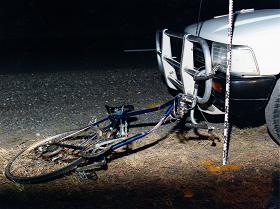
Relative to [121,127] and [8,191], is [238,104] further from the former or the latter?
[8,191]

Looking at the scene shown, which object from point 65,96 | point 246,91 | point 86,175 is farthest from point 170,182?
point 65,96

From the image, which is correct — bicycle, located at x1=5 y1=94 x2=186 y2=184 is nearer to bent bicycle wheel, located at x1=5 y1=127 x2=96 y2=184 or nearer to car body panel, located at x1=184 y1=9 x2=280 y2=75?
bent bicycle wheel, located at x1=5 y1=127 x2=96 y2=184

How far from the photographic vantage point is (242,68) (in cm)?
388

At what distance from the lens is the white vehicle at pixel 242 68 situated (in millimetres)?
3799

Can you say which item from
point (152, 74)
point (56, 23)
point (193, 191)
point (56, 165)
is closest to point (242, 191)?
point (193, 191)

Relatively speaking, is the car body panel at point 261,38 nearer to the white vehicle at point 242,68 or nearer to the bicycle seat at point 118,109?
the white vehicle at point 242,68

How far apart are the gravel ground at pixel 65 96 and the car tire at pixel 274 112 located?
1.78 meters

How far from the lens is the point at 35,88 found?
6.84 metres

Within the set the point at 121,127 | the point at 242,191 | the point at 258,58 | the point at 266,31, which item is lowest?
the point at 242,191

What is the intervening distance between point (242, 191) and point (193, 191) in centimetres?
47

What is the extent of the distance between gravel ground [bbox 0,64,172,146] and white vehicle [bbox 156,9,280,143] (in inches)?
54.1

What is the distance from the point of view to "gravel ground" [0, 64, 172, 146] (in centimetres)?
518

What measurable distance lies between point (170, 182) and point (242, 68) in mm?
1439

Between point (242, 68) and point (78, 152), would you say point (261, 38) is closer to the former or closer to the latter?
point (242, 68)
